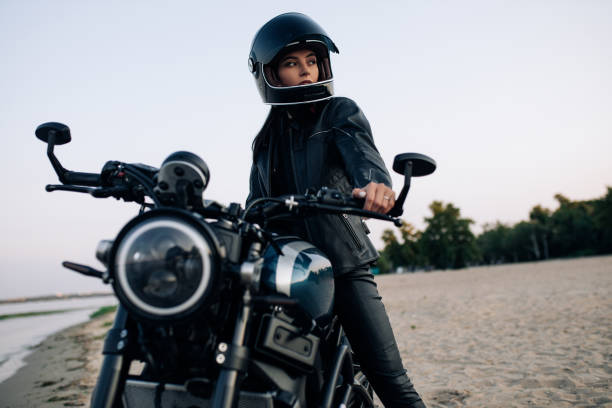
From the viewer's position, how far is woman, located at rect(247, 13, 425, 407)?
6.58ft

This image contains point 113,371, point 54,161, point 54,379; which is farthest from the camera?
point 54,379

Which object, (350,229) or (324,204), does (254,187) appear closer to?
(350,229)

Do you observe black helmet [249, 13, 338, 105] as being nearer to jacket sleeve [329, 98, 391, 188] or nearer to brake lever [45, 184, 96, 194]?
jacket sleeve [329, 98, 391, 188]

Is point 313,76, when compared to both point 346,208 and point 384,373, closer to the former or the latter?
point 346,208

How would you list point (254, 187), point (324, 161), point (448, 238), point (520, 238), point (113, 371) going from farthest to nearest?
point (520, 238) < point (448, 238) < point (254, 187) < point (324, 161) < point (113, 371)

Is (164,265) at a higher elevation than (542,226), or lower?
lower

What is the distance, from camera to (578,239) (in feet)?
225

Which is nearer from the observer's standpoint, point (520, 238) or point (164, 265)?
point (164, 265)

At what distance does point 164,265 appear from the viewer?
117 cm

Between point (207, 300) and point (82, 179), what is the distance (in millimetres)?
1063

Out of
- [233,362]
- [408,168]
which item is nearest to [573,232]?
[408,168]

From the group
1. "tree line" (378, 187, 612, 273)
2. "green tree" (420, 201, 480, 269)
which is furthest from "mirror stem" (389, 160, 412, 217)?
"green tree" (420, 201, 480, 269)

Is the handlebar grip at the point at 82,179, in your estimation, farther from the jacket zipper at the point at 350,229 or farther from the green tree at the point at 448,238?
the green tree at the point at 448,238

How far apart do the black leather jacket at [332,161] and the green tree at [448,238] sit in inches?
2744
